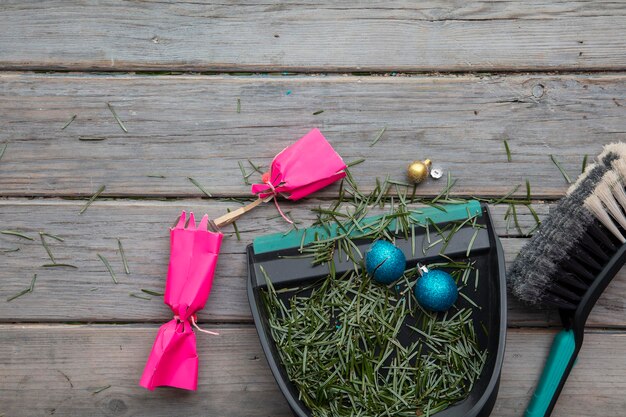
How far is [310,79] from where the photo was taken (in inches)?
43.0

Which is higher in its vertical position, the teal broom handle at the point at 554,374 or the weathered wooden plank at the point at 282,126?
the weathered wooden plank at the point at 282,126

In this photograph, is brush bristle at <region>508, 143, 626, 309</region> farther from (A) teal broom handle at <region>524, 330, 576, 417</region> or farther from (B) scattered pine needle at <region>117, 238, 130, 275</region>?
(B) scattered pine needle at <region>117, 238, 130, 275</region>

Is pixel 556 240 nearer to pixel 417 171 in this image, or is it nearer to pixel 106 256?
pixel 417 171

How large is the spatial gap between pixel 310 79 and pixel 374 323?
424 millimetres

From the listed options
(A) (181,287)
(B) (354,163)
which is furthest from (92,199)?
(B) (354,163)

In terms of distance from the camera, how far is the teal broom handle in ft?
3.40

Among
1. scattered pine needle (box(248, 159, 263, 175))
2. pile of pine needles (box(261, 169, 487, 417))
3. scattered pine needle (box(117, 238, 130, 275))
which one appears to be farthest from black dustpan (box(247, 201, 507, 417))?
scattered pine needle (box(117, 238, 130, 275))

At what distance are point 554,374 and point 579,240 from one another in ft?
0.75

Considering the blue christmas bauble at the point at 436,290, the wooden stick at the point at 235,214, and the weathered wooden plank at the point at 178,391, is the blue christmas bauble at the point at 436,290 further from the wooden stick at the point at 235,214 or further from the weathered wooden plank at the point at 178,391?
the wooden stick at the point at 235,214

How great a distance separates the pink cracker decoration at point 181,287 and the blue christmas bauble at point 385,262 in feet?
0.83

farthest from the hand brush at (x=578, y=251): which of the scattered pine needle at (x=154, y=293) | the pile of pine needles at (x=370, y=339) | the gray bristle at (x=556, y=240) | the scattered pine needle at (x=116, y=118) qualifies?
the scattered pine needle at (x=116, y=118)

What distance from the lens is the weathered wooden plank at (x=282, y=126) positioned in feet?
3.55

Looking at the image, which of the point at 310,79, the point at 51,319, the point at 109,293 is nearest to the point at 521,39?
the point at 310,79

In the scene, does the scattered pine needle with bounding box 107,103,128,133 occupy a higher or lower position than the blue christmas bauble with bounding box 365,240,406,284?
higher
